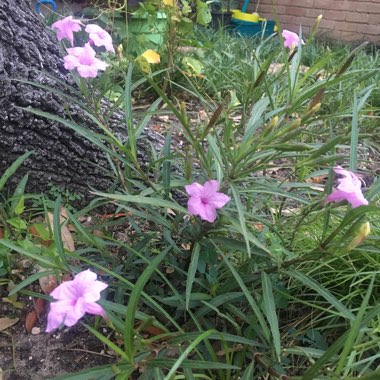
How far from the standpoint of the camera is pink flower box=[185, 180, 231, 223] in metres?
1.03

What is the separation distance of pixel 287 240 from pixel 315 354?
44cm

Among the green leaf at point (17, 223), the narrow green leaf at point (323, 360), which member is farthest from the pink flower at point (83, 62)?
the narrow green leaf at point (323, 360)

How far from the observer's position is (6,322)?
4.62 feet

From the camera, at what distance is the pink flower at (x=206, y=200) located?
103cm

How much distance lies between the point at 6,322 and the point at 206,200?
776mm

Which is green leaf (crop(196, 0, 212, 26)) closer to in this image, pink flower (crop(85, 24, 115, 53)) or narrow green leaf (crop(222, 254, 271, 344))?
pink flower (crop(85, 24, 115, 53))

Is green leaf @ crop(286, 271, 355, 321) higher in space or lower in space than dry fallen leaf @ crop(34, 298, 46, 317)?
higher

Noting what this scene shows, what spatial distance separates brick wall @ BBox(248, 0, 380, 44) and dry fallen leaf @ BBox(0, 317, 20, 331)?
204 inches

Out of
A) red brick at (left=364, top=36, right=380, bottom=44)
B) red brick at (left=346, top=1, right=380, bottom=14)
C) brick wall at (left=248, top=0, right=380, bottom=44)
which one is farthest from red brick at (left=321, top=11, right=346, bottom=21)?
red brick at (left=364, top=36, right=380, bottom=44)

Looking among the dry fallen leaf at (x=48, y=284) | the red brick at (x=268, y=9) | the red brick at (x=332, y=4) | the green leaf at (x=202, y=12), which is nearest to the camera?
the dry fallen leaf at (x=48, y=284)

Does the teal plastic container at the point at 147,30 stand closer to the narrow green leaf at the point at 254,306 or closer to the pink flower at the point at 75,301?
the narrow green leaf at the point at 254,306

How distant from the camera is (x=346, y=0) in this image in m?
5.83

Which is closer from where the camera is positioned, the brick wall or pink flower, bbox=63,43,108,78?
pink flower, bbox=63,43,108,78

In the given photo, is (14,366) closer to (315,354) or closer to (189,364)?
(189,364)
